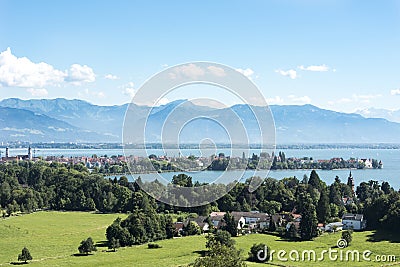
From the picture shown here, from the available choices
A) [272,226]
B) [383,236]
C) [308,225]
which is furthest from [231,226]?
[383,236]

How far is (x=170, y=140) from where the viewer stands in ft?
33.9

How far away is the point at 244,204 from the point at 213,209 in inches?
68.1

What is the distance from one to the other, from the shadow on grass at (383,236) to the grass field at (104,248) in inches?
8.9

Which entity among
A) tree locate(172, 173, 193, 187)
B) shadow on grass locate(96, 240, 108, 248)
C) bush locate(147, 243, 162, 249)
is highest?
tree locate(172, 173, 193, 187)

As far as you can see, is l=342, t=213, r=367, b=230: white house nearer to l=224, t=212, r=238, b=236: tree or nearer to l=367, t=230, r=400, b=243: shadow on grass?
l=367, t=230, r=400, b=243: shadow on grass

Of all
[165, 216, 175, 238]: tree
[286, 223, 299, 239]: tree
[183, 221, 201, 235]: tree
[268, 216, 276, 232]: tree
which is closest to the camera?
[286, 223, 299, 239]: tree

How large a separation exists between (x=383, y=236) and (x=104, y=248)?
35.0 ft

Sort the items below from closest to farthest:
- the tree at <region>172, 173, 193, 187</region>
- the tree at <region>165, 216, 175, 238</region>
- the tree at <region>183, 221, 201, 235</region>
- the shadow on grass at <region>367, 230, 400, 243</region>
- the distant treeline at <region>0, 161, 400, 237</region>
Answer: the shadow on grass at <region>367, 230, 400, 243</region>
the tree at <region>165, 216, 175, 238</region>
the tree at <region>183, 221, 201, 235</region>
the distant treeline at <region>0, 161, 400, 237</region>
the tree at <region>172, 173, 193, 187</region>

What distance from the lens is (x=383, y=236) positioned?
20328 mm

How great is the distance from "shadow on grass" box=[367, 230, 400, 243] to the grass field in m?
0.23

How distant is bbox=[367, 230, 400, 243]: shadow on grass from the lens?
19.5 metres

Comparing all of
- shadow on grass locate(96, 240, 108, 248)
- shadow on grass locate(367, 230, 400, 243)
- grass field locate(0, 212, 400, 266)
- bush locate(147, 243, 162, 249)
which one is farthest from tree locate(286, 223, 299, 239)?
shadow on grass locate(96, 240, 108, 248)

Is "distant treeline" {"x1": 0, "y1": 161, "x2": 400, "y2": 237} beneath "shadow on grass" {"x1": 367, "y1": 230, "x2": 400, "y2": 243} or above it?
above

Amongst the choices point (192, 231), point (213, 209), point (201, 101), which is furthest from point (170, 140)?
point (213, 209)
